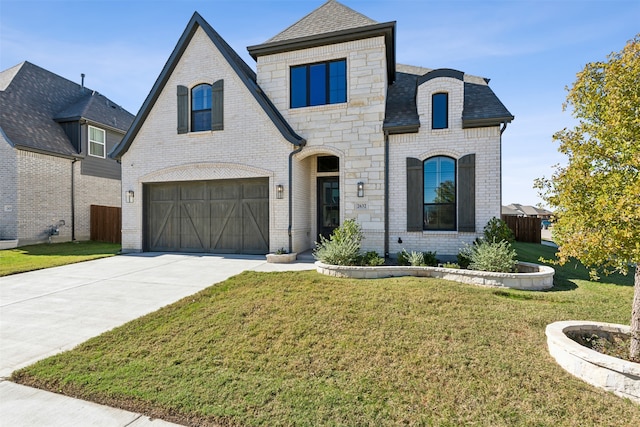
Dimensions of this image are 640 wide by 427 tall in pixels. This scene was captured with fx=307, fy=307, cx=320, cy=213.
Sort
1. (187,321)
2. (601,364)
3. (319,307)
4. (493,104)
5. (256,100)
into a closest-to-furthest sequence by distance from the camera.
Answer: (601,364) < (187,321) < (319,307) < (493,104) < (256,100)

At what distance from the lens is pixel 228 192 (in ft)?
37.6

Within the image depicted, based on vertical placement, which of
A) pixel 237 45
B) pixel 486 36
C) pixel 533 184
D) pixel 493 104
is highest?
pixel 237 45

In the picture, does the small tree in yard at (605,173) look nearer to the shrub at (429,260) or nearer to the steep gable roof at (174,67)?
the shrub at (429,260)

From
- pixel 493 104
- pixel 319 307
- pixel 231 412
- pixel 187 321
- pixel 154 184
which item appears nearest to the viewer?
pixel 231 412

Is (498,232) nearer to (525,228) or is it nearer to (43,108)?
(525,228)

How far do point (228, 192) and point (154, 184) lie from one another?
3325mm

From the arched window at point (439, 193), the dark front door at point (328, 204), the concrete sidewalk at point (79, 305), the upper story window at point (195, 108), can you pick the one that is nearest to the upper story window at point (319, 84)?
the dark front door at point (328, 204)

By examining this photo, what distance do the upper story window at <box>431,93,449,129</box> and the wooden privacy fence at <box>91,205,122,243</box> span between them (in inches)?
633

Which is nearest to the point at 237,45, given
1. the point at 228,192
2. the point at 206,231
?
the point at 228,192

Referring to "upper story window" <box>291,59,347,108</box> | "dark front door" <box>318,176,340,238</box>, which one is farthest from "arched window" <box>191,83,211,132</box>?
"dark front door" <box>318,176,340,238</box>

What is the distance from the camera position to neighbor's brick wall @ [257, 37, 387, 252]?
33.4 feet

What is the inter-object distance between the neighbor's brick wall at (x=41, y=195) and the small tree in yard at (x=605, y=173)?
1990 centimetres

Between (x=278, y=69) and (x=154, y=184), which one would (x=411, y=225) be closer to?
(x=278, y=69)

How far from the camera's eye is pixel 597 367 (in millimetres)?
3141
